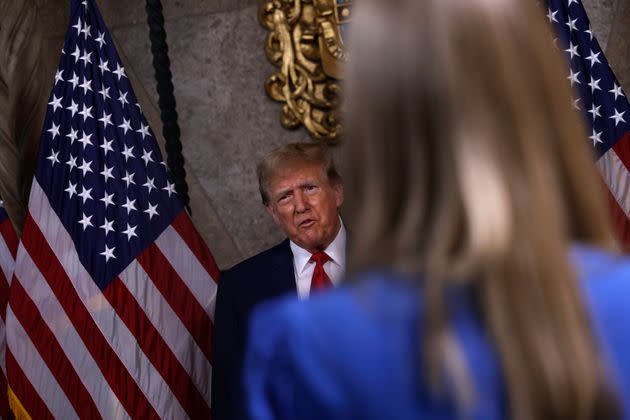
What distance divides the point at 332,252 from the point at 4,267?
4.07 feet

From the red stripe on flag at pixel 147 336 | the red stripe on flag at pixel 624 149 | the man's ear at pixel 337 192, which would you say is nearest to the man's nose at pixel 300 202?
the man's ear at pixel 337 192

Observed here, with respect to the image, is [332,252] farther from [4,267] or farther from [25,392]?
[4,267]

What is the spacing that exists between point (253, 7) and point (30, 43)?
846 mm

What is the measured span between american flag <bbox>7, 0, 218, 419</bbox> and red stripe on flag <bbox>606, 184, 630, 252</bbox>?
4.41 ft

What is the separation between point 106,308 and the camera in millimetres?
3447

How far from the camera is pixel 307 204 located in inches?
129

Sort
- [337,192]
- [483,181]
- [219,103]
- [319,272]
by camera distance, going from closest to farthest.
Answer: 1. [483,181]
2. [319,272]
3. [337,192]
4. [219,103]

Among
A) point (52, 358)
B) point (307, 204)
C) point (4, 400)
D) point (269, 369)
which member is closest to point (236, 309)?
point (307, 204)

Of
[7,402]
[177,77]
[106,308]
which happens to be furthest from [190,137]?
[7,402]

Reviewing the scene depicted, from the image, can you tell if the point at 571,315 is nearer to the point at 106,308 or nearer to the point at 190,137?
the point at 106,308

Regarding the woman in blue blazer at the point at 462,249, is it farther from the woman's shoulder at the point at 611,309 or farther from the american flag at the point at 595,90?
the american flag at the point at 595,90

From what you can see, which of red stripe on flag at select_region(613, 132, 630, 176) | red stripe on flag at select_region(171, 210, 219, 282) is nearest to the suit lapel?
red stripe on flag at select_region(171, 210, 219, 282)

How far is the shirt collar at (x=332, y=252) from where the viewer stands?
3256 millimetres

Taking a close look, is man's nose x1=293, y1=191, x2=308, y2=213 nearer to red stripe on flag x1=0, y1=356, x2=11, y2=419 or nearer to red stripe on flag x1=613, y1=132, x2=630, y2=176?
red stripe on flag x1=613, y1=132, x2=630, y2=176
